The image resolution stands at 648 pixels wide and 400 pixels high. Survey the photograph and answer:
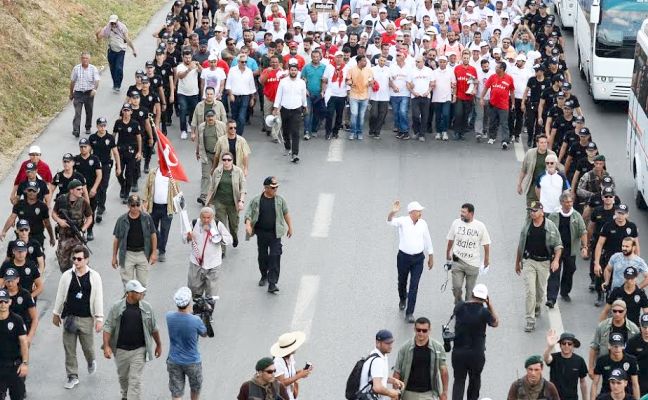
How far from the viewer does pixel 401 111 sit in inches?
1097

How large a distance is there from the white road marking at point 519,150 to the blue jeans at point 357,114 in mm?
2768

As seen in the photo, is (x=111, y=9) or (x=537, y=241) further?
(x=111, y=9)

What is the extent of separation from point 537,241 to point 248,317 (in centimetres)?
379

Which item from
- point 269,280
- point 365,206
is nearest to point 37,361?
point 269,280

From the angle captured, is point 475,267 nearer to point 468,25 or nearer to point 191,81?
point 191,81

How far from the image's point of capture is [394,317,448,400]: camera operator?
15500 mm

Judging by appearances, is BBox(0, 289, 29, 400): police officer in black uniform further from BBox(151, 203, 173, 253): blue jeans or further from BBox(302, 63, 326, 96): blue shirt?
BBox(302, 63, 326, 96): blue shirt

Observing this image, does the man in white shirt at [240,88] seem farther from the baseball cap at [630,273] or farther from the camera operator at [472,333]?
the camera operator at [472,333]

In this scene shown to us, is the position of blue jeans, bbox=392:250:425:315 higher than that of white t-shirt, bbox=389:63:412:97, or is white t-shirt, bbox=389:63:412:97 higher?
blue jeans, bbox=392:250:425:315

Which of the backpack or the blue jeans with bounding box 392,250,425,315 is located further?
the blue jeans with bounding box 392,250,425,315

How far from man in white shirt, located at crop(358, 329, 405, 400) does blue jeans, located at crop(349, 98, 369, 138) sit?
12.9 metres

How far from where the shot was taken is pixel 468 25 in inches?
1232

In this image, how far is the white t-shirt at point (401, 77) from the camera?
27672mm

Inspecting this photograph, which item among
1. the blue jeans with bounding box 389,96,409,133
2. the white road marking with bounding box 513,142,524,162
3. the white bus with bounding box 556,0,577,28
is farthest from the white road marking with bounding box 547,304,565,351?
the white bus with bounding box 556,0,577,28
